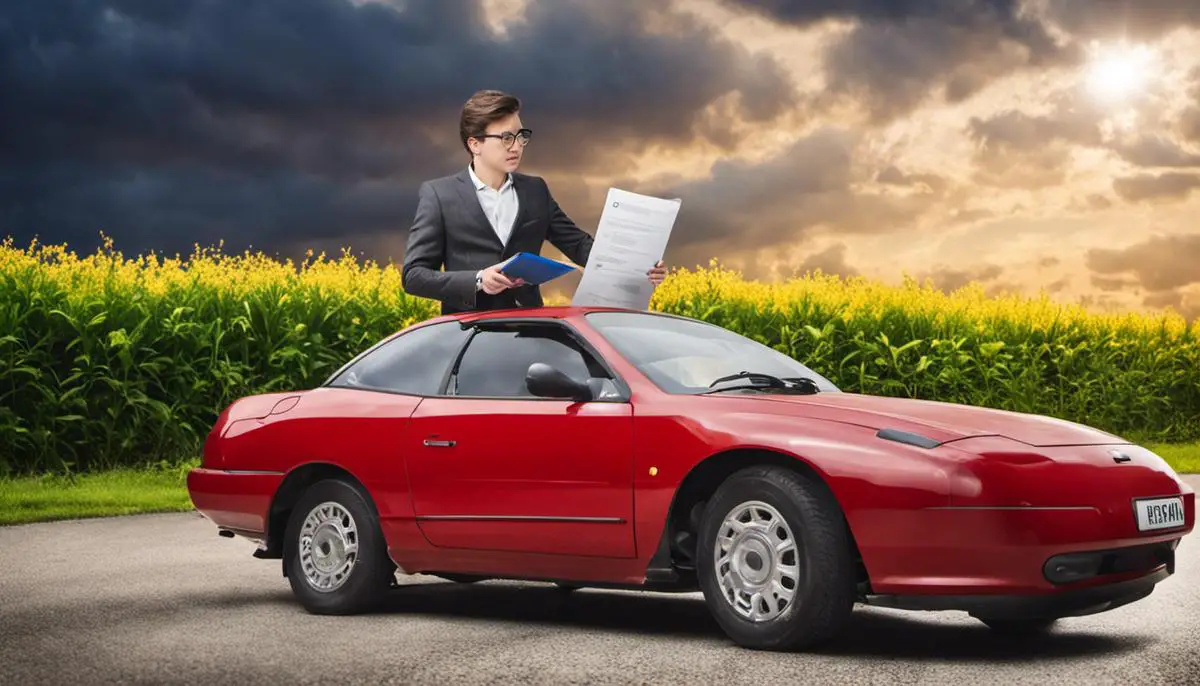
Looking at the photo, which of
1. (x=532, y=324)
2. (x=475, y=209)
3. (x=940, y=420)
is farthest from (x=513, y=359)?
(x=940, y=420)

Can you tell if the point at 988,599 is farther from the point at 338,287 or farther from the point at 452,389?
the point at 338,287

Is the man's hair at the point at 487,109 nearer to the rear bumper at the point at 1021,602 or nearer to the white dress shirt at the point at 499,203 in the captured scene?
the white dress shirt at the point at 499,203

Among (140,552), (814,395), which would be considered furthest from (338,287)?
(814,395)

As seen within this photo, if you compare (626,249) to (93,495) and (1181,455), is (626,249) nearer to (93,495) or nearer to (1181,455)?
(93,495)

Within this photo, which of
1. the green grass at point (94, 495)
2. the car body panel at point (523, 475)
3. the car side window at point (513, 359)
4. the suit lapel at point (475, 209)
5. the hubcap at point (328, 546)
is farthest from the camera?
the green grass at point (94, 495)

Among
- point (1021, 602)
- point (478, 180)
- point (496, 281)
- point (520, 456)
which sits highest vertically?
point (478, 180)

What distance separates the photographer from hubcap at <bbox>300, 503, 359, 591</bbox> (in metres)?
7.45

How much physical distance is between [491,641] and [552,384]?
1.24 m

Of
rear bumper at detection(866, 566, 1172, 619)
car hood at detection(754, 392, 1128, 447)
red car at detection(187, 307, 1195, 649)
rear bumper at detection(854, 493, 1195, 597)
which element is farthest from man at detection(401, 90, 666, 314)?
rear bumper at detection(866, 566, 1172, 619)

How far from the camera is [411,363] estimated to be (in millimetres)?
7613

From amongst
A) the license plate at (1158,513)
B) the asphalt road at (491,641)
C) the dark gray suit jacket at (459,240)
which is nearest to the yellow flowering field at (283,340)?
the asphalt road at (491,641)

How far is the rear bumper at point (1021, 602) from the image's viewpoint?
5539 millimetres

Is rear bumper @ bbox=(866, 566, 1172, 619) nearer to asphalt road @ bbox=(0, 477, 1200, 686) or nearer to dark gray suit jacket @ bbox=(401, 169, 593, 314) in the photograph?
asphalt road @ bbox=(0, 477, 1200, 686)

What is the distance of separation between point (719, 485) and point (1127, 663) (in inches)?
74.9
